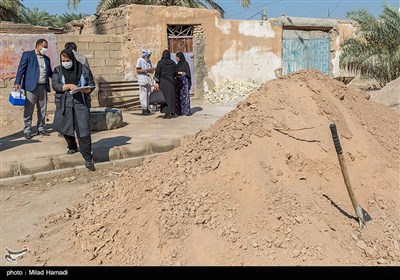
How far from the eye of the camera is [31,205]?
4.11 meters

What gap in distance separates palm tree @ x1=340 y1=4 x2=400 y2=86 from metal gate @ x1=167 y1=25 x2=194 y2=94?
587 cm

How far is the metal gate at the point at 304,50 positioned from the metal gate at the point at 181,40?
3.91 metres

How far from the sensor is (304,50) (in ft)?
50.3

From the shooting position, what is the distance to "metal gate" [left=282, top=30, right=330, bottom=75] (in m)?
14.9

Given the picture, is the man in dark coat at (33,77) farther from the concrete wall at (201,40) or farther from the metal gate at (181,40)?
the metal gate at (181,40)

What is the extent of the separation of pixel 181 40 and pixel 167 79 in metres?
4.03

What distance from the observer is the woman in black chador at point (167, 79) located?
8781mm

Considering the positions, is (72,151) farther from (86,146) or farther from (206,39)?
(206,39)

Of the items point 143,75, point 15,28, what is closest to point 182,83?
point 143,75

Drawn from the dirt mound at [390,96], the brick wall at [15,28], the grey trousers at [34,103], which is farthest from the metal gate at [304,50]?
the grey trousers at [34,103]
